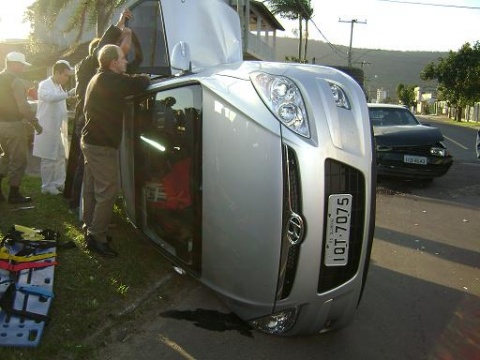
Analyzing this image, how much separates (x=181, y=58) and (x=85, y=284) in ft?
6.29

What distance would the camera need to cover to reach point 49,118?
613 cm

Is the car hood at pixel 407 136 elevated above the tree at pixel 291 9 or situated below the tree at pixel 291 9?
below

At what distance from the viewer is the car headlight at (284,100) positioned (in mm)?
2570

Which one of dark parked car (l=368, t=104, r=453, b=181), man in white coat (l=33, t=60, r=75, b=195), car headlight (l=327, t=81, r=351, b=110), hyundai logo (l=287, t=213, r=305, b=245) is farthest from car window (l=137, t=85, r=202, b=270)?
dark parked car (l=368, t=104, r=453, b=181)

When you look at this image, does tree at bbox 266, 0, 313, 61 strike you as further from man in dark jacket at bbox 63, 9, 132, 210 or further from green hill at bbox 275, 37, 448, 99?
green hill at bbox 275, 37, 448, 99

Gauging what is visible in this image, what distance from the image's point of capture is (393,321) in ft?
11.2

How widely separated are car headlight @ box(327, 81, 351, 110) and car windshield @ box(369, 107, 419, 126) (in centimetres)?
694

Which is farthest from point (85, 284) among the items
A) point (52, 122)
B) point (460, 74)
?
point (460, 74)

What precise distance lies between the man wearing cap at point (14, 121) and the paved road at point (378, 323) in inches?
117

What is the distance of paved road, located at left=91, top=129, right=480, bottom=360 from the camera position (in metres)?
2.98

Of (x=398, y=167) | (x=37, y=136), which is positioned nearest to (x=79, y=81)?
(x=37, y=136)

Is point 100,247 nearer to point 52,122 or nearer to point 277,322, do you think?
point 277,322

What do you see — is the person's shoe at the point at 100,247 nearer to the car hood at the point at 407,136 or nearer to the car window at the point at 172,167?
the car window at the point at 172,167

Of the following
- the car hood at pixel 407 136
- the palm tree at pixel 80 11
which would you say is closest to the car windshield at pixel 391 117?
the car hood at pixel 407 136
